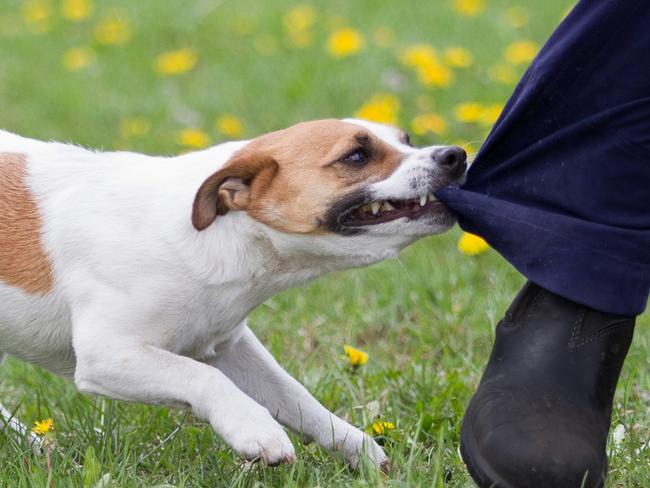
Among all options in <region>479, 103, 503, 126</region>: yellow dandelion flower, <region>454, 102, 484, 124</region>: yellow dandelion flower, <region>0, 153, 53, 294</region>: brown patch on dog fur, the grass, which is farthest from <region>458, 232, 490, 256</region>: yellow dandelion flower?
<region>0, 153, 53, 294</region>: brown patch on dog fur

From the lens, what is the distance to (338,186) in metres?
2.71

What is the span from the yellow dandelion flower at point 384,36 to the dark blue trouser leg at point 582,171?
3.79 metres

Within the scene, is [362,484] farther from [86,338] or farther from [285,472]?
[86,338]

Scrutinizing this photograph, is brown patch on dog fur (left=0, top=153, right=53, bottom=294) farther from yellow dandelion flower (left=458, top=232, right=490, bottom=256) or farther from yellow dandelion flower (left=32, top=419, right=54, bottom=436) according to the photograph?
yellow dandelion flower (left=458, top=232, right=490, bottom=256)

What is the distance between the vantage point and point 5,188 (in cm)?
292

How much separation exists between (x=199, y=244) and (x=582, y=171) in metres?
0.86

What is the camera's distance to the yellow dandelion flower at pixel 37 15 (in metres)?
7.37

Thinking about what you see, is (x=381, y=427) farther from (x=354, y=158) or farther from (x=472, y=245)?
(x=472, y=245)

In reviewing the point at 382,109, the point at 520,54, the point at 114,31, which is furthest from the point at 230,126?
the point at 114,31

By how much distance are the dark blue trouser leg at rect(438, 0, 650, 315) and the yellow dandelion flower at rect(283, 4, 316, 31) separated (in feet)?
14.2

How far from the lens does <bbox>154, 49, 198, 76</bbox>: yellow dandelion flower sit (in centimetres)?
627

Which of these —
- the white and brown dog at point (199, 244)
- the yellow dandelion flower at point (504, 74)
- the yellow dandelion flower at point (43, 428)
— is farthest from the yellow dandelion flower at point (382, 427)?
the yellow dandelion flower at point (504, 74)

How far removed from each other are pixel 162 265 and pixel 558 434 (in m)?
0.95

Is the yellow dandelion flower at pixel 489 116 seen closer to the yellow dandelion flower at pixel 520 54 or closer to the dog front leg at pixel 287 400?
the yellow dandelion flower at pixel 520 54
